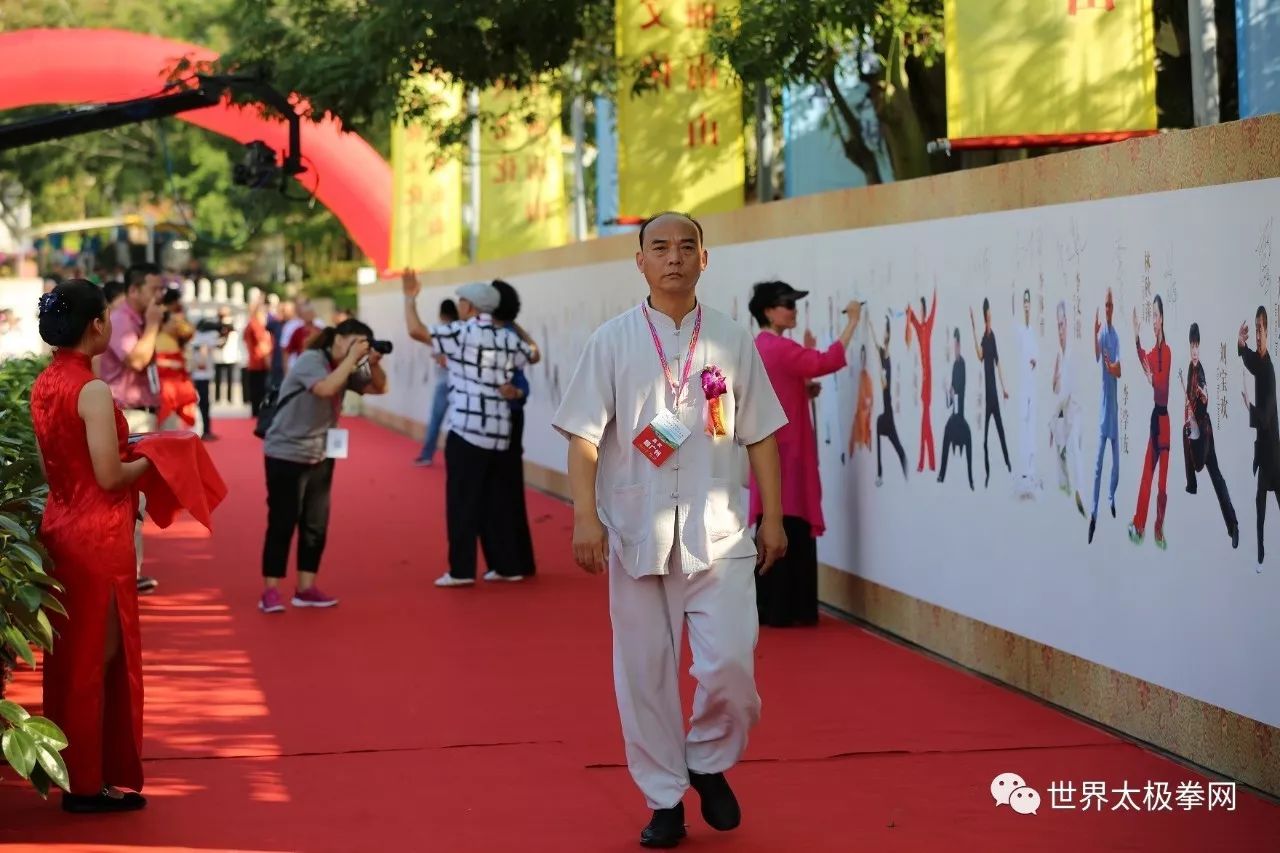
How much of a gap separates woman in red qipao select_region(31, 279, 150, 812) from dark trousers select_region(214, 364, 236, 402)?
29383mm

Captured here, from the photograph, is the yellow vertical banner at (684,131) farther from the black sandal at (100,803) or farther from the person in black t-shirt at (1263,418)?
the black sandal at (100,803)

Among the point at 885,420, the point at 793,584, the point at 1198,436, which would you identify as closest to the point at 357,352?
the point at 793,584

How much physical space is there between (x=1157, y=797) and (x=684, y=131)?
974 cm

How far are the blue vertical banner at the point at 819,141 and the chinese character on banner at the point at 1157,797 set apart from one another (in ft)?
42.1

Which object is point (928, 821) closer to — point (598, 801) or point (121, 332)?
point (598, 801)

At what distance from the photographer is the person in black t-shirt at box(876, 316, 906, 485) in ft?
34.2

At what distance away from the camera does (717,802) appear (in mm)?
6285

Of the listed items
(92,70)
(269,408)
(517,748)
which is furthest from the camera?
(92,70)

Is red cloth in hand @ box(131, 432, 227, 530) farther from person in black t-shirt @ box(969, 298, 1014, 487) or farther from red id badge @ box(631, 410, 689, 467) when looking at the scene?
person in black t-shirt @ box(969, 298, 1014, 487)

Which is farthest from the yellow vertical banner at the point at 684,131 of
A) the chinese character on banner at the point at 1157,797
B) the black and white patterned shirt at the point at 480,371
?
the chinese character on banner at the point at 1157,797

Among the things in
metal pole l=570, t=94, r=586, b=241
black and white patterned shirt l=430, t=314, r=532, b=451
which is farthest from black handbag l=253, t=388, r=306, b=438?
metal pole l=570, t=94, r=586, b=241

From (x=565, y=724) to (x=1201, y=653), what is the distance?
→ 2.56 metres

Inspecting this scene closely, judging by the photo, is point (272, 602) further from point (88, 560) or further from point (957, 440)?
point (88, 560)

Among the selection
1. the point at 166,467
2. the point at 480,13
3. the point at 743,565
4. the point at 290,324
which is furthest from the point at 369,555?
the point at 290,324
